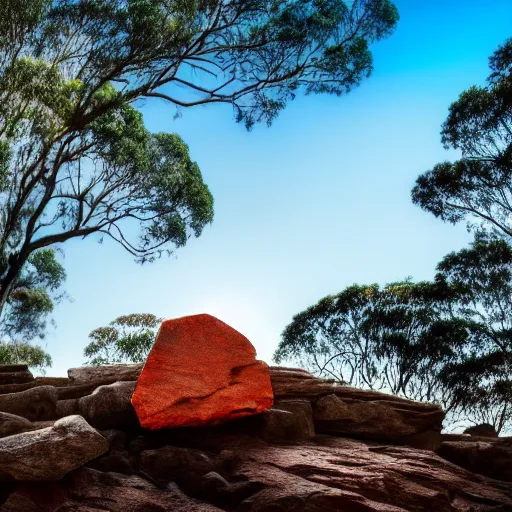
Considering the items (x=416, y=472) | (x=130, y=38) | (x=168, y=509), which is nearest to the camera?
(x=168, y=509)

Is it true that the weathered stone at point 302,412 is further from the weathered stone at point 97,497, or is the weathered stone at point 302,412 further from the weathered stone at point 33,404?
the weathered stone at point 33,404

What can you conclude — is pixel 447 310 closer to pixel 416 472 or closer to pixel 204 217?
pixel 204 217

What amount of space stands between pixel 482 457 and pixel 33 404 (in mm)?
6867

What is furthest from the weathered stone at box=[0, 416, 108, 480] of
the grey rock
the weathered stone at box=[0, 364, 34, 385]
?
the weathered stone at box=[0, 364, 34, 385]

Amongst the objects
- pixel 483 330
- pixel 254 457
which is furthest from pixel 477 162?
pixel 254 457

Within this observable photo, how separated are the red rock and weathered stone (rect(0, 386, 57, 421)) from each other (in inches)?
80.9

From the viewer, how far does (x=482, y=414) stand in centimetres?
2370

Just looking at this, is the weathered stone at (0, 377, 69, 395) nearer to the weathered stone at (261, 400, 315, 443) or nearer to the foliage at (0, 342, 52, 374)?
the weathered stone at (261, 400, 315, 443)

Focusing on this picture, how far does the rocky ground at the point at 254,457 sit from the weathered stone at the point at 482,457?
1cm

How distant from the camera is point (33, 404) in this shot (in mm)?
8398

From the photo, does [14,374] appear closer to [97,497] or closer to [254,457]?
[97,497]

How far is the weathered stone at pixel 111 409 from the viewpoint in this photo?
300 inches

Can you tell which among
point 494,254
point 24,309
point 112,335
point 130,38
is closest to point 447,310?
point 494,254

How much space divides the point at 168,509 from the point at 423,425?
4.64 meters
